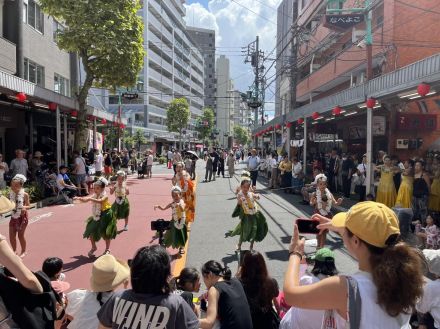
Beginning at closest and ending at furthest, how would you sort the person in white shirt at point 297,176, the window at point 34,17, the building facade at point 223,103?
the person in white shirt at point 297,176
the window at point 34,17
the building facade at point 223,103

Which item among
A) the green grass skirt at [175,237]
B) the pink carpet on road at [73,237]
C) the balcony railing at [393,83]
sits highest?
the balcony railing at [393,83]

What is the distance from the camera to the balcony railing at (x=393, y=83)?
877 cm

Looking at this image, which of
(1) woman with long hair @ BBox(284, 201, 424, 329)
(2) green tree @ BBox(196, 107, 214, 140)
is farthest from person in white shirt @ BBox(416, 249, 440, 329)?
(2) green tree @ BBox(196, 107, 214, 140)

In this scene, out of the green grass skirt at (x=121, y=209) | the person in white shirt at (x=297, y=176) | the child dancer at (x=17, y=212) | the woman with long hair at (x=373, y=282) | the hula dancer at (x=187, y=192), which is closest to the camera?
the woman with long hair at (x=373, y=282)

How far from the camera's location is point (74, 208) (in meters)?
13.9

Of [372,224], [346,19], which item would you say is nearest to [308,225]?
[372,224]

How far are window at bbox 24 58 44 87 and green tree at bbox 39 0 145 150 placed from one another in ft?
12.5

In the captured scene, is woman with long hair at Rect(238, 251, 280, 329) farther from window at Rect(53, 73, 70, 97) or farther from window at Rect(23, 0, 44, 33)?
window at Rect(53, 73, 70, 97)

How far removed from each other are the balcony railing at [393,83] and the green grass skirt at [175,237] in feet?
20.5

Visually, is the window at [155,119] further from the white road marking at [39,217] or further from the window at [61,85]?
the white road marking at [39,217]

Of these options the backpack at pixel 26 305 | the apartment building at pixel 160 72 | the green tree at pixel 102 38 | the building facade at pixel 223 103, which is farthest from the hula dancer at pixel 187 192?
the building facade at pixel 223 103

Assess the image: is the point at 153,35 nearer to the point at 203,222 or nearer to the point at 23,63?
the point at 23,63

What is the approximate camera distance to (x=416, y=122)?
1677cm

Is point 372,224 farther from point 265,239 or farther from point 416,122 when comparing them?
point 416,122
